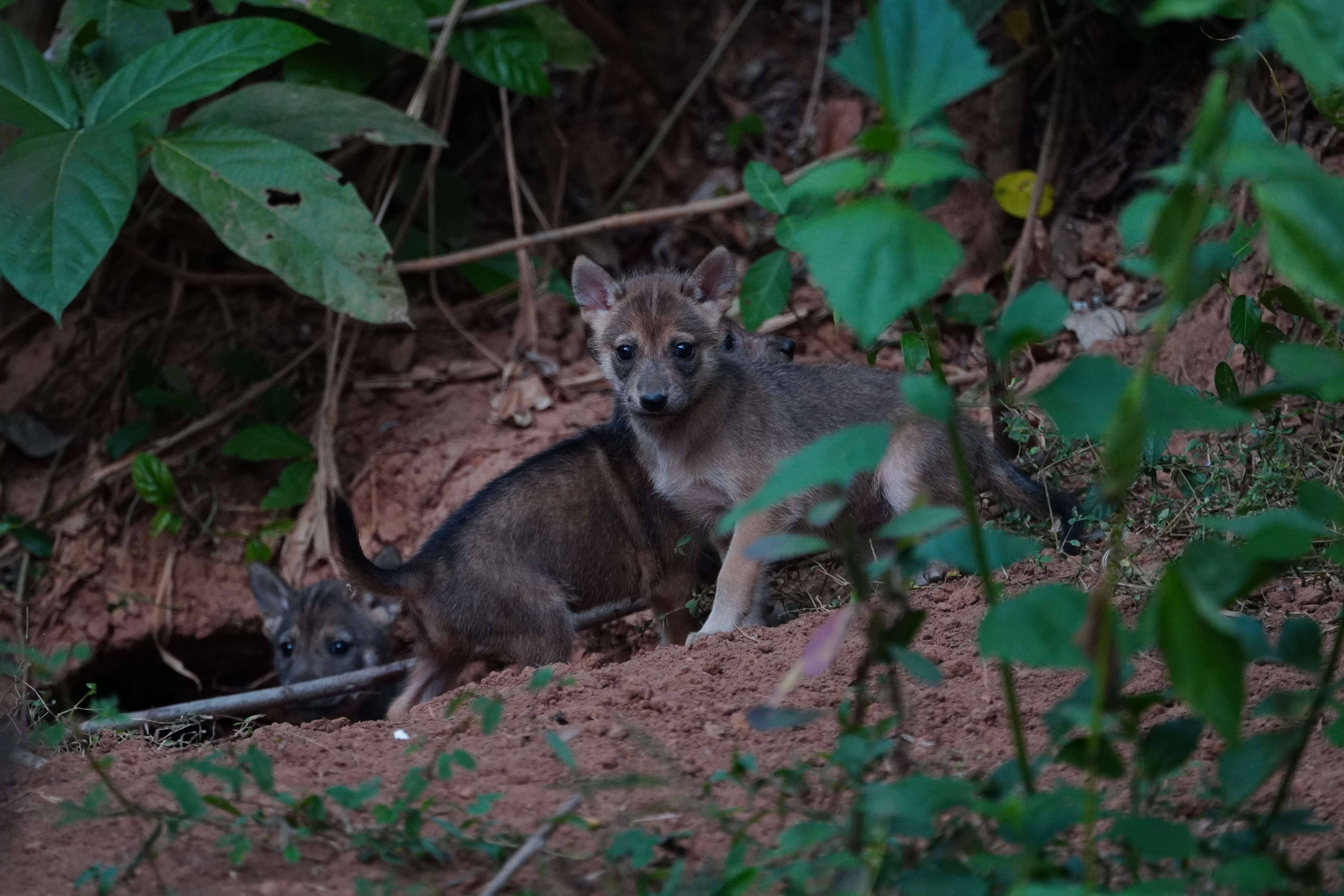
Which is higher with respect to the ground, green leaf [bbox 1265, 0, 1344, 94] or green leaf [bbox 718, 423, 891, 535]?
green leaf [bbox 1265, 0, 1344, 94]

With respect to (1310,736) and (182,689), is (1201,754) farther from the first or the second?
(182,689)

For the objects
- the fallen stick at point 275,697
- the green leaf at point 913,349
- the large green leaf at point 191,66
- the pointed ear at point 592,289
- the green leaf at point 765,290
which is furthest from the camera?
the pointed ear at point 592,289

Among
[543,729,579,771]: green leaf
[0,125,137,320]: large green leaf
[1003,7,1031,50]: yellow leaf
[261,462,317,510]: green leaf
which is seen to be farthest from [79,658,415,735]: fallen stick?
[1003,7,1031,50]: yellow leaf

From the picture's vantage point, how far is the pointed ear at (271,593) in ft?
22.5

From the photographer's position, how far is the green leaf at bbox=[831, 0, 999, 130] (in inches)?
82.2

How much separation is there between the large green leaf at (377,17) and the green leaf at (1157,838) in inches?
202

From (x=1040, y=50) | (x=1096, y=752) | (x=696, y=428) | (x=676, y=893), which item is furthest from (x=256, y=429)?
(x=1096, y=752)

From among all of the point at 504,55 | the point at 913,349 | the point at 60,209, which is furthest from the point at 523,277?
the point at 913,349

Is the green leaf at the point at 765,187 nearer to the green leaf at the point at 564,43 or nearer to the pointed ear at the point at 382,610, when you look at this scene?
the green leaf at the point at 564,43

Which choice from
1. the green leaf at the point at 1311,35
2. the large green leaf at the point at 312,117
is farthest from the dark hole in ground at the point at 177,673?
the green leaf at the point at 1311,35

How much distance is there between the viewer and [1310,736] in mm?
3121

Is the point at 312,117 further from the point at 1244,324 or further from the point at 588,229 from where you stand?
the point at 1244,324

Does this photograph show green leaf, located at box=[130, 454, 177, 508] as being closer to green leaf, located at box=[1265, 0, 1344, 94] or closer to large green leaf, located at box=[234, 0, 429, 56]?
large green leaf, located at box=[234, 0, 429, 56]

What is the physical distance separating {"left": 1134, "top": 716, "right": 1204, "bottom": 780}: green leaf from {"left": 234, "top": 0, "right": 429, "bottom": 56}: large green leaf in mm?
5010
